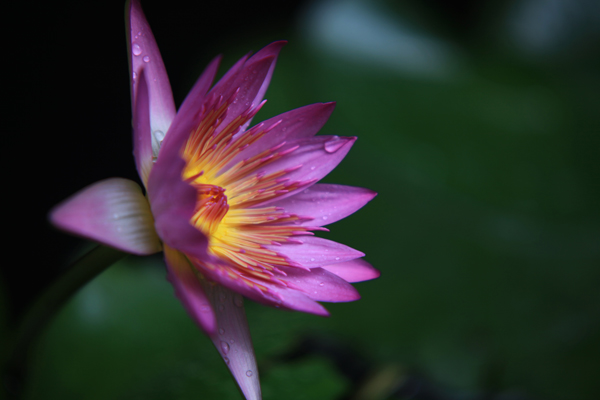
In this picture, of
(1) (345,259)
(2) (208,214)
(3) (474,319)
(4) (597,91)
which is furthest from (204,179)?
(4) (597,91)

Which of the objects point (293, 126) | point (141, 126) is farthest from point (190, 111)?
point (293, 126)

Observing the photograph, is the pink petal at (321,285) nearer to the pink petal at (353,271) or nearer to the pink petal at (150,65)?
the pink petal at (353,271)

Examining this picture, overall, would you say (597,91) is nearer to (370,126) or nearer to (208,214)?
(370,126)

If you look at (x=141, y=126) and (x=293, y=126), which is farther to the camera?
(x=293, y=126)

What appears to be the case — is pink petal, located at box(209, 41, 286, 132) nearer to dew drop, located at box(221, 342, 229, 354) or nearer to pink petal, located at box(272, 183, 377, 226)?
pink petal, located at box(272, 183, 377, 226)

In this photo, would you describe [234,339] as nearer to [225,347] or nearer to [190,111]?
[225,347]

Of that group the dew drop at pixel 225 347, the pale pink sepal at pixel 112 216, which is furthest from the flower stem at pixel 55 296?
the dew drop at pixel 225 347

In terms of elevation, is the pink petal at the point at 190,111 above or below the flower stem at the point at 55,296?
above
